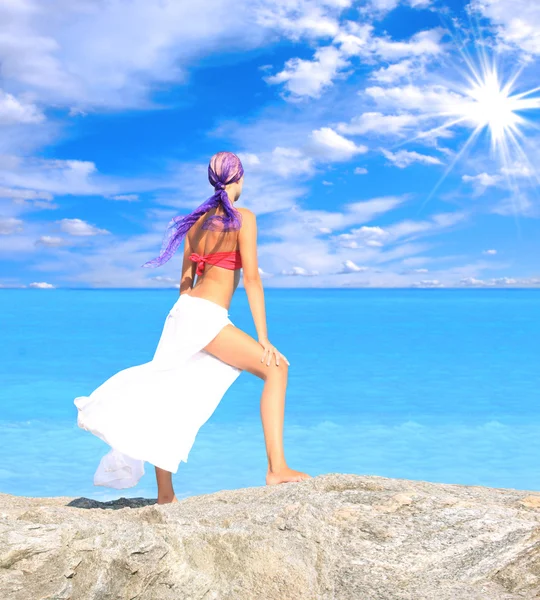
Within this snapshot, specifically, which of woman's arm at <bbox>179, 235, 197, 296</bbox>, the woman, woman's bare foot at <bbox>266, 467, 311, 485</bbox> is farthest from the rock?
woman's arm at <bbox>179, 235, 197, 296</bbox>

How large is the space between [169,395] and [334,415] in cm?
814

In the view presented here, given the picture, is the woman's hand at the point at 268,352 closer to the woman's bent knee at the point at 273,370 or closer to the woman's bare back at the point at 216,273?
the woman's bent knee at the point at 273,370

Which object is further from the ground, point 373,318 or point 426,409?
point 373,318

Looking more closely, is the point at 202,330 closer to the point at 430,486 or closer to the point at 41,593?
the point at 430,486

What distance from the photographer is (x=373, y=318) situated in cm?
3603

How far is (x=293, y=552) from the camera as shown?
2.38 meters

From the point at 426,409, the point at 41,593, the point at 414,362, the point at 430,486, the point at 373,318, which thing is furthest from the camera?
the point at 373,318

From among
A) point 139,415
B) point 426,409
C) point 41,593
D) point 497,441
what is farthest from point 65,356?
point 41,593

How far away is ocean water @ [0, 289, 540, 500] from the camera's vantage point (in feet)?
28.1

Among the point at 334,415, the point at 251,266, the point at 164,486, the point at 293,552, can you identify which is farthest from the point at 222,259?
the point at 334,415

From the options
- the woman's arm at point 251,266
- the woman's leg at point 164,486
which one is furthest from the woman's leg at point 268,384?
the woman's leg at point 164,486

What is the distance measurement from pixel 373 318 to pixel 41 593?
34.6 metres

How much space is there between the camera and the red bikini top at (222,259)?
4.05 m

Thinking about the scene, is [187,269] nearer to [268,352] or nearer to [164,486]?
[268,352]
